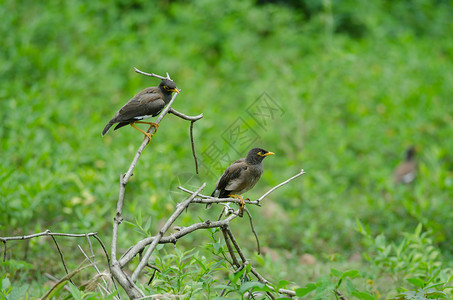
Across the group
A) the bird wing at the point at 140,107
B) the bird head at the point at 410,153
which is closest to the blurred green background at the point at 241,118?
the bird head at the point at 410,153

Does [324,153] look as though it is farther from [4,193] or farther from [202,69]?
[4,193]

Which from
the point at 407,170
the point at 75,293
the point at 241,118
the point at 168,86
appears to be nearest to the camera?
the point at 75,293

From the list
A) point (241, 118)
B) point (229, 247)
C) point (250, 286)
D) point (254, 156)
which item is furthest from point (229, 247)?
point (241, 118)

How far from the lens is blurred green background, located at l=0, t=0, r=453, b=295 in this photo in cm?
553

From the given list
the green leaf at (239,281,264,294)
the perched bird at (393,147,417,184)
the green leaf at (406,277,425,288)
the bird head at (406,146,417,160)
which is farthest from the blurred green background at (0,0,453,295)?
the green leaf at (406,277,425,288)

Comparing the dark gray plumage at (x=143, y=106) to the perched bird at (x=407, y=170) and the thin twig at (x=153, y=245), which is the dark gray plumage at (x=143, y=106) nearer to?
the thin twig at (x=153, y=245)

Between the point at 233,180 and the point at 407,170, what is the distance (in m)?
4.67

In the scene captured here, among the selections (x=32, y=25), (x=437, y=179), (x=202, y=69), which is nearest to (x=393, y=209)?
(x=437, y=179)

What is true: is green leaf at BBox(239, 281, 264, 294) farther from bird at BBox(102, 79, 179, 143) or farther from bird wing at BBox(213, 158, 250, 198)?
Result: bird at BBox(102, 79, 179, 143)

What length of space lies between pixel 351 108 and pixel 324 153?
1653 mm

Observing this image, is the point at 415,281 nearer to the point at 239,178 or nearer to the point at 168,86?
the point at 239,178

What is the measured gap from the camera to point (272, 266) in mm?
4266

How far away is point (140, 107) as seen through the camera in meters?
3.83

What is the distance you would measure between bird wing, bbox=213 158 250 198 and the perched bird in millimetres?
4410
